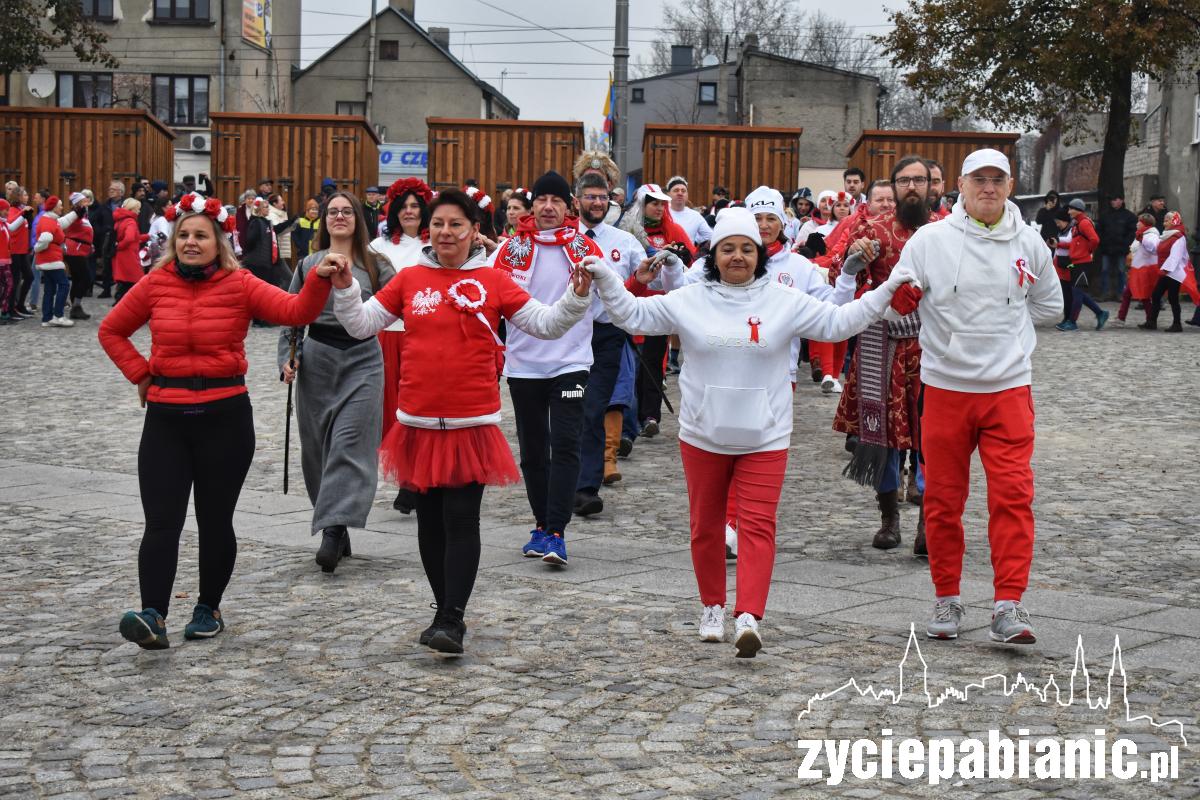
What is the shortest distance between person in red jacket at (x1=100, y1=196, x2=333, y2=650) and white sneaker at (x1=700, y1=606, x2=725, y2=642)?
199 cm

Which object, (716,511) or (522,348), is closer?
(716,511)

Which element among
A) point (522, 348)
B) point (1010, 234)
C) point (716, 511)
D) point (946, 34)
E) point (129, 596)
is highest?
point (946, 34)

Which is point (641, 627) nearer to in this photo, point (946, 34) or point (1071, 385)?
point (1071, 385)

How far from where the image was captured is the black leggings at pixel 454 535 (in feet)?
21.0

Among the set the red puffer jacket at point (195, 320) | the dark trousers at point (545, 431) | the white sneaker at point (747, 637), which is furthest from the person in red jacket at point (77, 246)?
the white sneaker at point (747, 637)

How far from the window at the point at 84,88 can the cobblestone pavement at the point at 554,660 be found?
49772 millimetres

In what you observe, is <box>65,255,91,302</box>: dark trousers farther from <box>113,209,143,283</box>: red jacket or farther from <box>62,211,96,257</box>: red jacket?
<box>113,209,143,283</box>: red jacket

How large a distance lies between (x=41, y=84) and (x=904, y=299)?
5409 centimetres

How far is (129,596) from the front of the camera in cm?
749

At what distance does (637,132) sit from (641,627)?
7460 cm

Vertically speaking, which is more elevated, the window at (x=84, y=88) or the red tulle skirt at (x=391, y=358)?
the window at (x=84, y=88)

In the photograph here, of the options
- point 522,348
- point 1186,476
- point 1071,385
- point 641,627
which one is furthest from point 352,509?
point 1071,385

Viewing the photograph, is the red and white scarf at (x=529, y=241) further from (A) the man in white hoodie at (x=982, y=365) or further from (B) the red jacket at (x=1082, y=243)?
(B) the red jacket at (x=1082, y=243)

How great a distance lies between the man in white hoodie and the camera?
6586mm
